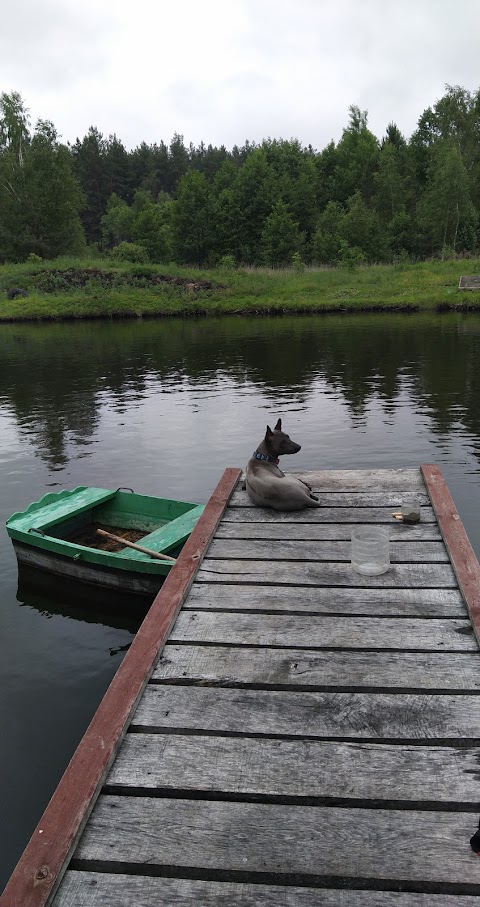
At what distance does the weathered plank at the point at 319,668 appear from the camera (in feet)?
14.1

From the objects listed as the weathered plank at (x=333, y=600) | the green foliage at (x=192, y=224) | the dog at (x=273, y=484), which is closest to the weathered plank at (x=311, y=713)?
the weathered plank at (x=333, y=600)

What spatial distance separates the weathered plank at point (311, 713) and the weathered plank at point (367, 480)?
4473mm

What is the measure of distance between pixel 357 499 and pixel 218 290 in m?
52.2

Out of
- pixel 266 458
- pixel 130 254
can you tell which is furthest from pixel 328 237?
pixel 266 458

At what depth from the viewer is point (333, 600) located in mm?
5461

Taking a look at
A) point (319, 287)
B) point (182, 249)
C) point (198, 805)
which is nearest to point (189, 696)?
point (198, 805)

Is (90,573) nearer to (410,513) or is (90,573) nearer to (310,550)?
(310,550)

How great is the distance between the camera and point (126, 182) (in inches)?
5010

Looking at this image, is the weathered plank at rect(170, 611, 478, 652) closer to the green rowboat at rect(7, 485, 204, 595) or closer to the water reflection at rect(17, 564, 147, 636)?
the green rowboat at rect(7, 485, 204, 595)

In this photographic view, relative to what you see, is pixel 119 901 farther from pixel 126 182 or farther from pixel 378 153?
pixel 126 182

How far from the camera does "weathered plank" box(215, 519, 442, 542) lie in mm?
6789

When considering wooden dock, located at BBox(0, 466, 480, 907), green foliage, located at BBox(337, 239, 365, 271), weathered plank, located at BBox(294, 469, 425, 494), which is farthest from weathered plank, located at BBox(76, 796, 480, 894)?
green foliage, located at BBox(337, 239, 365, 271)

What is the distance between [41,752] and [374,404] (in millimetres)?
16860

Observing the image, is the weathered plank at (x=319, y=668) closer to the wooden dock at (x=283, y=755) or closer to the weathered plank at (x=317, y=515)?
the wooden dock at (x=283, y=755)
